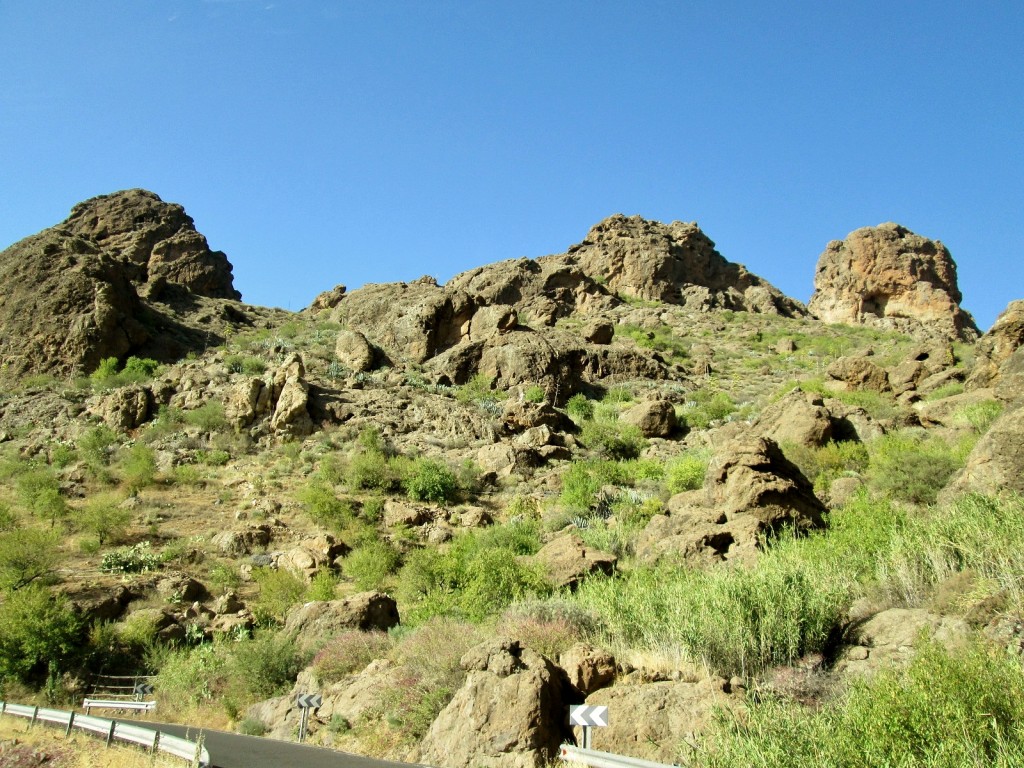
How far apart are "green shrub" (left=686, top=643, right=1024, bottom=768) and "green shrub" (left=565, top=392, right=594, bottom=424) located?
26.7 metres

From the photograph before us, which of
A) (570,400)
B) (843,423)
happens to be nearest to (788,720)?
(843,423)

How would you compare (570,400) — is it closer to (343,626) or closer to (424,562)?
(424,562)

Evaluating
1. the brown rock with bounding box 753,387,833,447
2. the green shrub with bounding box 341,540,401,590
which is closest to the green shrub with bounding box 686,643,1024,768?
the green shrub with bounding box 341,540,401,590

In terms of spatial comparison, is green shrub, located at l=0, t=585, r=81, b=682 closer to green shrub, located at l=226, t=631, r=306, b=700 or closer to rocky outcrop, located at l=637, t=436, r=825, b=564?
green shrub, located at l=226, t=631, r=306, b=700

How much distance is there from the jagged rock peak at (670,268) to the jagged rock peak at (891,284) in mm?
3842

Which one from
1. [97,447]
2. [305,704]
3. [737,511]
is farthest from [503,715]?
[97,447]

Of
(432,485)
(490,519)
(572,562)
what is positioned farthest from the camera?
Result: (432,485)

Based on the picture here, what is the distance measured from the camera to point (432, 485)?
24.2 m

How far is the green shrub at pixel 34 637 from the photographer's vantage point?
15492mm

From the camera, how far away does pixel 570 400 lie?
113ft

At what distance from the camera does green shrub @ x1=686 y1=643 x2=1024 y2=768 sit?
4418 millimetres

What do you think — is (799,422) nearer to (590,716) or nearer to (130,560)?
(590,716)

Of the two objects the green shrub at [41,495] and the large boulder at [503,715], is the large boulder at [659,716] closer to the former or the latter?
the large boulder at [503,715]

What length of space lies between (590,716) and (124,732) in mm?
6799
